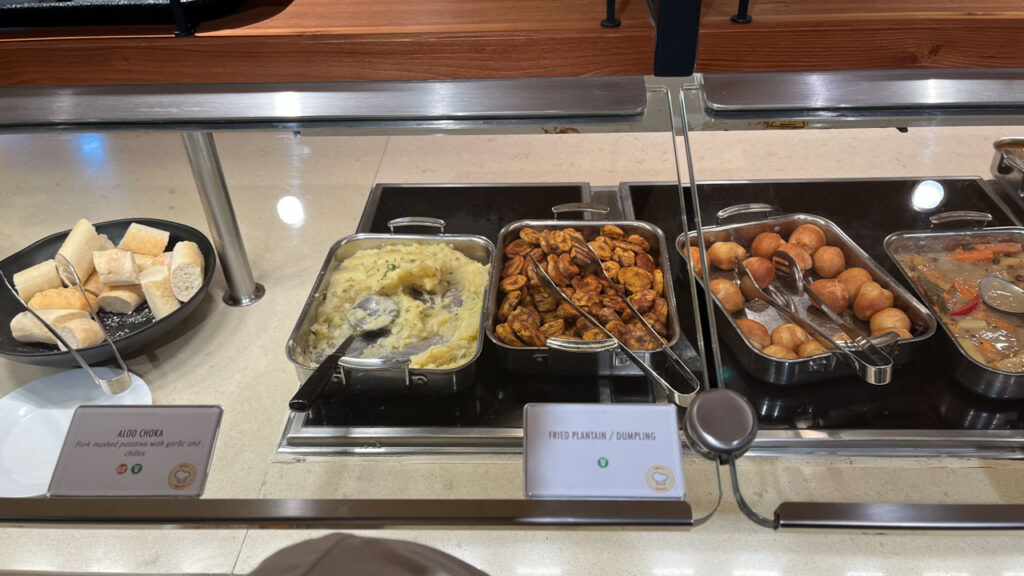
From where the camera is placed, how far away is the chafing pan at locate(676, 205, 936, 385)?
89 cm

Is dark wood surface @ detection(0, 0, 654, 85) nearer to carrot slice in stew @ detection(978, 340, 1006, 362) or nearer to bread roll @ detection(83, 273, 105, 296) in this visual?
bread roll @ detection(83, 273, 105, 296)

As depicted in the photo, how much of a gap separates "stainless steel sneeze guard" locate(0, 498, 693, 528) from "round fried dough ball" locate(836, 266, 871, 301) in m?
0.59

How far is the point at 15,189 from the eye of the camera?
4.22ft

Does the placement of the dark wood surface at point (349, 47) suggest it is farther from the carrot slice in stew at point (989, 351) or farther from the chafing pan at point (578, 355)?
the carrot slice in stew at point (989, 351)

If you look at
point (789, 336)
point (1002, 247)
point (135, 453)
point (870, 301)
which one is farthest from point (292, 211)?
point (1002, 247)

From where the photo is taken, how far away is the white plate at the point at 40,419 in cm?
73

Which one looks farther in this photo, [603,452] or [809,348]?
[809,348]

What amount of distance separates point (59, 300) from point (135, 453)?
482 millimetres

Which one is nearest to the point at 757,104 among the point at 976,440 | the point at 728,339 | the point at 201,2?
the point at 728,339

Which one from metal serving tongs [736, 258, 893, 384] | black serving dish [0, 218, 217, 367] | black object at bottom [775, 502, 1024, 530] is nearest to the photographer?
black object at bottom [775, 502, 1024, 530]

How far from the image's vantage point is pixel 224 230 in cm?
117

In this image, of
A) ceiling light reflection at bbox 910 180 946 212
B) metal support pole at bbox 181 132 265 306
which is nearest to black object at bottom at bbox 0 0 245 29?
metal support pole at bbox 181 132 265 306

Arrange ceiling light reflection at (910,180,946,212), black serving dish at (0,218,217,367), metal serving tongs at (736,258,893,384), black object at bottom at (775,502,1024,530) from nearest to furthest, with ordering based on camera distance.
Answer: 1. black object at bottom at (775,502,1024,530)
2. metal serving tongs at (736,258,893,384)
3. black serving dish at (0,218,217,367)
4. ceiling light reflection at (910,180,946,212)

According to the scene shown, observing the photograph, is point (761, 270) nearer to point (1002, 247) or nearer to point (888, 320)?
point (888, 320)
